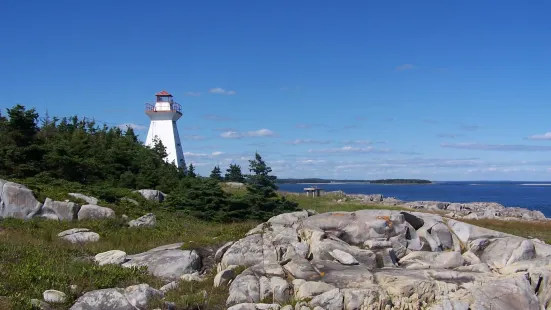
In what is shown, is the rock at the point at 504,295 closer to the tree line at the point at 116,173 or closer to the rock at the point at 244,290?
the rock at the point at 244,290

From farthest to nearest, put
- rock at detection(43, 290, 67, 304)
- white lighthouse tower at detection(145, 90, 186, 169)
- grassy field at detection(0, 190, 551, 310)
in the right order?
1. white lighthouse tower at detection(145, 90, 186, 169)
2. grassy field at detection(0, 190, 551, 310)
3. rock at detection(43, 290, 67, 304)

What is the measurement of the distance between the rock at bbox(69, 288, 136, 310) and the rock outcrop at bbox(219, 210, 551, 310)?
233cm

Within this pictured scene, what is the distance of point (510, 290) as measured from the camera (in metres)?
10.6

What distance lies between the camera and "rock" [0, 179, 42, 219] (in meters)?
19.6

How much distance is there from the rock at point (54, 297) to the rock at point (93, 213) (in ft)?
35.0

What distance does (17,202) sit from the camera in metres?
19.8

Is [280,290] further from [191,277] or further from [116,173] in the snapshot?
[116,173]

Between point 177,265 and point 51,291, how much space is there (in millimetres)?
3208

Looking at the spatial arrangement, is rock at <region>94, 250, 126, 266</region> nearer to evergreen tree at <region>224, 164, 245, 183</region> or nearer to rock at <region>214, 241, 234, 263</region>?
rock at <region>214, 241, 234, 263</region>

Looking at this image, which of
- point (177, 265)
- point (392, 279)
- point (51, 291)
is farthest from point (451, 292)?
point (51, 291)

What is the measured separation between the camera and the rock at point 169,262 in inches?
472

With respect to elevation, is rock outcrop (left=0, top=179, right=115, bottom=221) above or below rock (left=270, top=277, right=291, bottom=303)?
above

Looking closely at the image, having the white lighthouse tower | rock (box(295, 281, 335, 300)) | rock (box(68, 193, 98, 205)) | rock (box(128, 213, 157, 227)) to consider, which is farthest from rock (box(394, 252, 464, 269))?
the white lighthouse tower

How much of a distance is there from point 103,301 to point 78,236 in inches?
275
